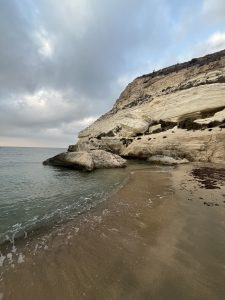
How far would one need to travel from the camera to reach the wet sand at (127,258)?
13.1ft

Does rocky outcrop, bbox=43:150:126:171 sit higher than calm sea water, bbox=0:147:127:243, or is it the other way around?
rocky outcrop, bbox=43:150:126:171

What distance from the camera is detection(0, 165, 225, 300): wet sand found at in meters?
4.00

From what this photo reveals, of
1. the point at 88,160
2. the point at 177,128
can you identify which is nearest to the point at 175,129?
the point at 177,128

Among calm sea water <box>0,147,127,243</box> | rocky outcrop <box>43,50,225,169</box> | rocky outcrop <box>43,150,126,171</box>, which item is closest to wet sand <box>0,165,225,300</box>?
calm sea water <box>0,147,127,243</box>

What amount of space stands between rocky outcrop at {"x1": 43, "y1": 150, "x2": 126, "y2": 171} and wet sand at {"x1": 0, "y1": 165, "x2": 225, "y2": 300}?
42.9 ft

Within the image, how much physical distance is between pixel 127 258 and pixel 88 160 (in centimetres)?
1730

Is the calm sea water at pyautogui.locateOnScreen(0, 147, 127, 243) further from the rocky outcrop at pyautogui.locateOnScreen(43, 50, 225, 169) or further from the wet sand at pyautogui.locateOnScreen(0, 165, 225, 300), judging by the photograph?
the rocky outcrop at pyautogui.locateOnScreen(43, 50, 225, 169)

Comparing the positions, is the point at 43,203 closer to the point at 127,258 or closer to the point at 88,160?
the point at 127,258

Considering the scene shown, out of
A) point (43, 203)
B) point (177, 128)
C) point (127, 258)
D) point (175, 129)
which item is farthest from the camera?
point (177, 128)

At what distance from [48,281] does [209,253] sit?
3618 millimetres

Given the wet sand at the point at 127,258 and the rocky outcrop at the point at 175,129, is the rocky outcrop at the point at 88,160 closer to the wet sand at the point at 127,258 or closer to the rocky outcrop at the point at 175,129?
the rocky outcrop at the point at 175,129

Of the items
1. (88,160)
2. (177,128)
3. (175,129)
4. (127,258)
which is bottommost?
(127,258)

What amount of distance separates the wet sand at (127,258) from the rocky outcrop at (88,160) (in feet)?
42.9

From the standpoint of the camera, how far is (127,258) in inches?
203
